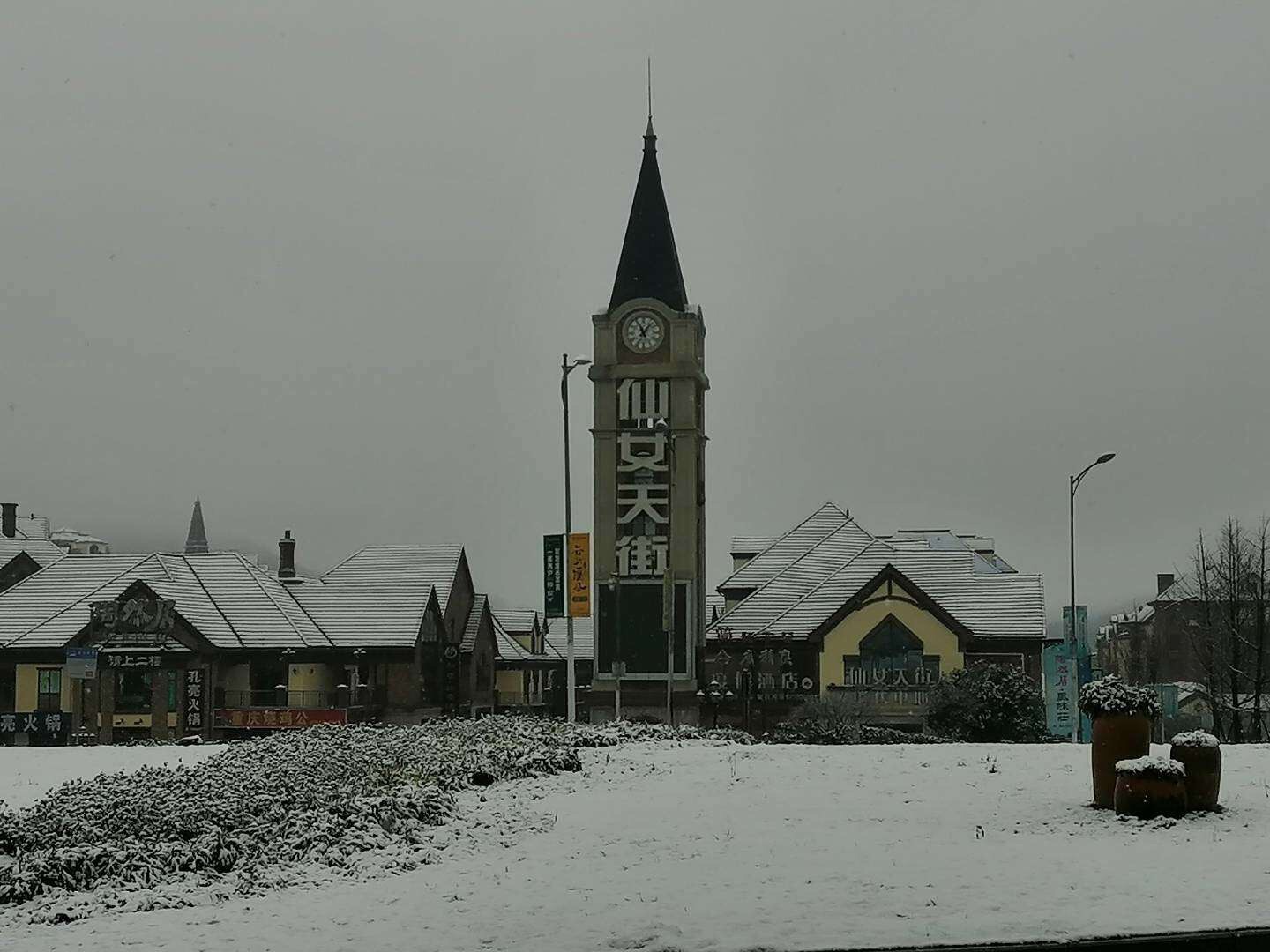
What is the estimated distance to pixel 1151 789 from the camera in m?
16.4

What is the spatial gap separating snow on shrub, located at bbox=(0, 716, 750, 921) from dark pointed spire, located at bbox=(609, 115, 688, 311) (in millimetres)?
38992

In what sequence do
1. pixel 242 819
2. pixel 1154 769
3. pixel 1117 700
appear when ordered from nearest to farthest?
pixel 242 819
pixel 1154 769
pixel 1117 700

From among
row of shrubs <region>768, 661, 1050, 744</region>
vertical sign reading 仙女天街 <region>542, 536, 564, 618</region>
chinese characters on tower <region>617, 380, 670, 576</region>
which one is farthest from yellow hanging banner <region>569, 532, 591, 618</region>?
chinese characters on tower <region>617, 380, 670, 576</region>

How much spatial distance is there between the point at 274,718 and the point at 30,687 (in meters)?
10.5

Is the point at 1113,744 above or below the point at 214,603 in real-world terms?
below

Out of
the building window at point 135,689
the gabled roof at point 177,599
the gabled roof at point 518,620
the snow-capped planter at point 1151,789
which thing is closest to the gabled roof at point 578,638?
the gabled roof at point 518,620

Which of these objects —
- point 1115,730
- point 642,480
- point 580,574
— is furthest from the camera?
point 642,480

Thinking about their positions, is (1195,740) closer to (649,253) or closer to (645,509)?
(645,509)

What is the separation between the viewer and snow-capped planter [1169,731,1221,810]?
1672 cm

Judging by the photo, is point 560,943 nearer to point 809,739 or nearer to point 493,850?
point 493,850

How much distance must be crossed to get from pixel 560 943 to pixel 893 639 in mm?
47312

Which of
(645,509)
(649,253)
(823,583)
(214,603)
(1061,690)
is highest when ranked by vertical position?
(649,253)

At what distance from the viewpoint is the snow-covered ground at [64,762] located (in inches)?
937

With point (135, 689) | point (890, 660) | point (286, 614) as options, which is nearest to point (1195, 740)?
point (890, 660)
